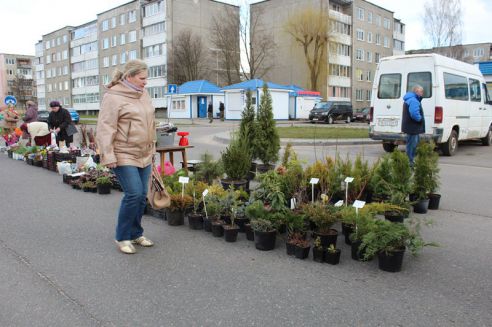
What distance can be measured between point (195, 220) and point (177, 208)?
0.34m

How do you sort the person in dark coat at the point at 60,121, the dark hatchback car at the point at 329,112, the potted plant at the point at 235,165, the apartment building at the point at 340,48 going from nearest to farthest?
the potted plant at the point at 235,165
the person in dark coat at the point at 60,121
the dark hatchback car at the point at 329,112
the apartment building at the point at 340,48

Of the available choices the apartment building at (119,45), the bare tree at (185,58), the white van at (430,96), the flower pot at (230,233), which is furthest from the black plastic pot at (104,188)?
the bare tree at (185,58)

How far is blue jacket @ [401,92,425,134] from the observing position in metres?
10.0

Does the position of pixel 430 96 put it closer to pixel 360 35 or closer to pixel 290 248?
pixel 290 248

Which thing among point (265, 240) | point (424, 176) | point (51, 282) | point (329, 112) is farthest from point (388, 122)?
point (329, 112)

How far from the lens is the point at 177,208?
5.98m

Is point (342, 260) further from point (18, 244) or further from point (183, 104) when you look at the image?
point (183, 104)

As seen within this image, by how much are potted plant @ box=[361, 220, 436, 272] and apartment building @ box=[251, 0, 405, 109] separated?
2202 inches

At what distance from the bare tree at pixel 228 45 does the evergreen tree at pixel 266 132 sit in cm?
5360

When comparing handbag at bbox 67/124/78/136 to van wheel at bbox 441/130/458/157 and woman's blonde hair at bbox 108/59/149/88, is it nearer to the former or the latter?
woman's blonde hair at bbox 108/59/149/88

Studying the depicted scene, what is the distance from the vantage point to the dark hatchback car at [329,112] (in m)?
38.8

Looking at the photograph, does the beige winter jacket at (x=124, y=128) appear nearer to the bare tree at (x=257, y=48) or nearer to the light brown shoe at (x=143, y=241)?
the light brown shoe at (x=143, y=241)

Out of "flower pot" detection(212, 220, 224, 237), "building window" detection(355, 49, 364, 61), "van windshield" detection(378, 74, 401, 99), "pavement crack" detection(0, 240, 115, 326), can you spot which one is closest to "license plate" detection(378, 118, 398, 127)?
"van windshield" detection(378, 74, 401, 99)

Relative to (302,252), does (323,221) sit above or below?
above
